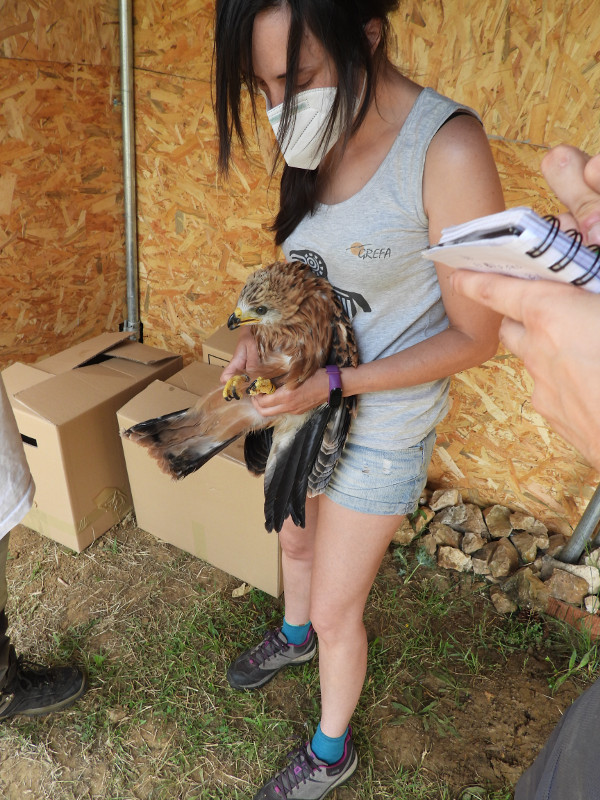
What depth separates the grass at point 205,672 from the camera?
1.67 m

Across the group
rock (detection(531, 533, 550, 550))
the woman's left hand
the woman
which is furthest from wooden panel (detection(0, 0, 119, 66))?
rock (detection(531, 533, 550, 550))

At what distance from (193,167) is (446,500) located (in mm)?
2078

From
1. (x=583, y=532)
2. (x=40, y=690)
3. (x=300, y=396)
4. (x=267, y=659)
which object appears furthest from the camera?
(x=583, y=532)

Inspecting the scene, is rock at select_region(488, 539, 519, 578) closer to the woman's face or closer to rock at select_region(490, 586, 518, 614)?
rock at select_region(490, 586, 518, 614)

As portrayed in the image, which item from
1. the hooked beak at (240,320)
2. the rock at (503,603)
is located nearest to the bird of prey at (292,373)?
the hooked beak at (240,320)

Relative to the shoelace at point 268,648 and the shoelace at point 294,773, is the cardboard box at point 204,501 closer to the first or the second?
the shoelace at point 268,648

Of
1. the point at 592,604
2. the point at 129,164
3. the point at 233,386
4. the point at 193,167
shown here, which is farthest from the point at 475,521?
the point at 129,164

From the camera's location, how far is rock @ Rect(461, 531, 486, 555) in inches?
95.4

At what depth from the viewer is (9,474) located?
134 centimetres

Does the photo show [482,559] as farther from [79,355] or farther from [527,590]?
[79,355]

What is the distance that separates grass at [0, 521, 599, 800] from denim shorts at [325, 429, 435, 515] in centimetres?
100


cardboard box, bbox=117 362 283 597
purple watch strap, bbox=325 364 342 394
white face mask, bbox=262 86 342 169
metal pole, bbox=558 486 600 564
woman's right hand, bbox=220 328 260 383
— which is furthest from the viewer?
metal pole, bbox=558 486 600 564

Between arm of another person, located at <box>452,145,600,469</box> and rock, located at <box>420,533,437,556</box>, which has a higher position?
arm of another person, located at <box>452,145,600,469</box>

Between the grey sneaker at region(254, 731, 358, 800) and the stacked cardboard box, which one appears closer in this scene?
the grey sneaker at region(254, 731, 358, 800)
